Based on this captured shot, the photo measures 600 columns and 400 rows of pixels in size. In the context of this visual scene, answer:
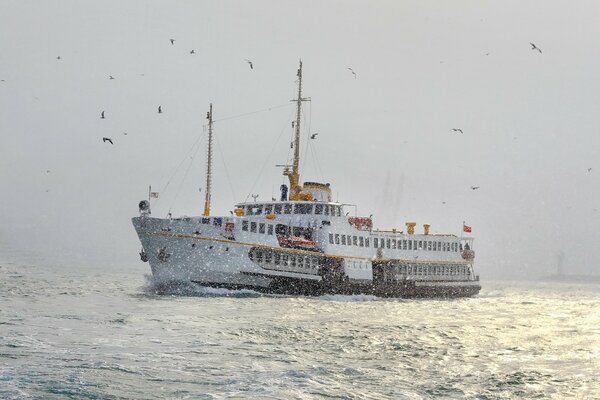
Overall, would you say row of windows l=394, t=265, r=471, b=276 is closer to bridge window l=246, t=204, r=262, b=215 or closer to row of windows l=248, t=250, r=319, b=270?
row of windows l=248, t=250, r=319, b=270

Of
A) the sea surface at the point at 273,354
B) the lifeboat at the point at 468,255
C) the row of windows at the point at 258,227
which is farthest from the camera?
the lifeboat at the point at 468,255

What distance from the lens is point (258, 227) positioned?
4522 cm

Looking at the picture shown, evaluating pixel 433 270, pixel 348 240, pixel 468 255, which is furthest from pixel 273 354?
pixel 468 255

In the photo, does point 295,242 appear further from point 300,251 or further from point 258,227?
point 258,227

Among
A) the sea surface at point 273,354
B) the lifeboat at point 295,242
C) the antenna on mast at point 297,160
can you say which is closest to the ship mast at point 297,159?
the antenna on mast at point 297,160

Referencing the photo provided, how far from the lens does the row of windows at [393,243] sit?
170 feet

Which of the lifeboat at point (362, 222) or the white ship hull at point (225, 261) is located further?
the lifeboat at point (362, 222)

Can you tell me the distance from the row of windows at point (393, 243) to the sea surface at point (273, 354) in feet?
50.0

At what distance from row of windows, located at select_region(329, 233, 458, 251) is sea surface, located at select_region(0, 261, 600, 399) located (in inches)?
600

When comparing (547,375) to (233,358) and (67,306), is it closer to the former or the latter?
(233,358)

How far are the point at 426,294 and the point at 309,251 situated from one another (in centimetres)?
1624

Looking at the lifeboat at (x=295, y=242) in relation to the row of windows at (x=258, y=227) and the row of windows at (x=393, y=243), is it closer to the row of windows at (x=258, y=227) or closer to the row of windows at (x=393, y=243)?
the row of windows at (x=258, y=227)

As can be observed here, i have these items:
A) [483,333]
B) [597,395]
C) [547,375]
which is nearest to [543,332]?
[483,333]

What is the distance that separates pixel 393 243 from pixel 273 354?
3713 cm
